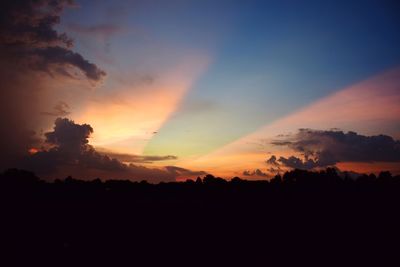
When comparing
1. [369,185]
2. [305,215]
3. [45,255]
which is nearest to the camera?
[45,255]

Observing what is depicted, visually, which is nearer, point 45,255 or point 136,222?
point 45,255

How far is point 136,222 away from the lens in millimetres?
24281

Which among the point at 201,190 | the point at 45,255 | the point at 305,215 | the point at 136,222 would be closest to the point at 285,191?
the point at 305,215

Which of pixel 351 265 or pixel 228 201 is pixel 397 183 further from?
pixel 228 201

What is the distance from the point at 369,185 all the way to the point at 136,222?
21.0m

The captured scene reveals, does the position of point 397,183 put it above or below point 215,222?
above

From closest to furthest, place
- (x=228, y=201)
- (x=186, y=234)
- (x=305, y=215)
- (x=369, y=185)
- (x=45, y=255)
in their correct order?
(x=45, y=255) → (x=186, y=234) → (x=305, y=215) → (x=228, y=201) → (x=369, y=185)

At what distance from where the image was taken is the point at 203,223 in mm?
24516

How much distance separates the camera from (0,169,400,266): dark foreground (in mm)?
21797

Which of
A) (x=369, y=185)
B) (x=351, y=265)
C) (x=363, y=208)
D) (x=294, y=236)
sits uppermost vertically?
(x=369, y=185)

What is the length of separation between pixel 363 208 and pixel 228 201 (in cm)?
1083

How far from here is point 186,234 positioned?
2348 centimetres

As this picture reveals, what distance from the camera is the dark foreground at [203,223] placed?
21.8 metres

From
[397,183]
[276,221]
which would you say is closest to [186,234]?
[276,221]
